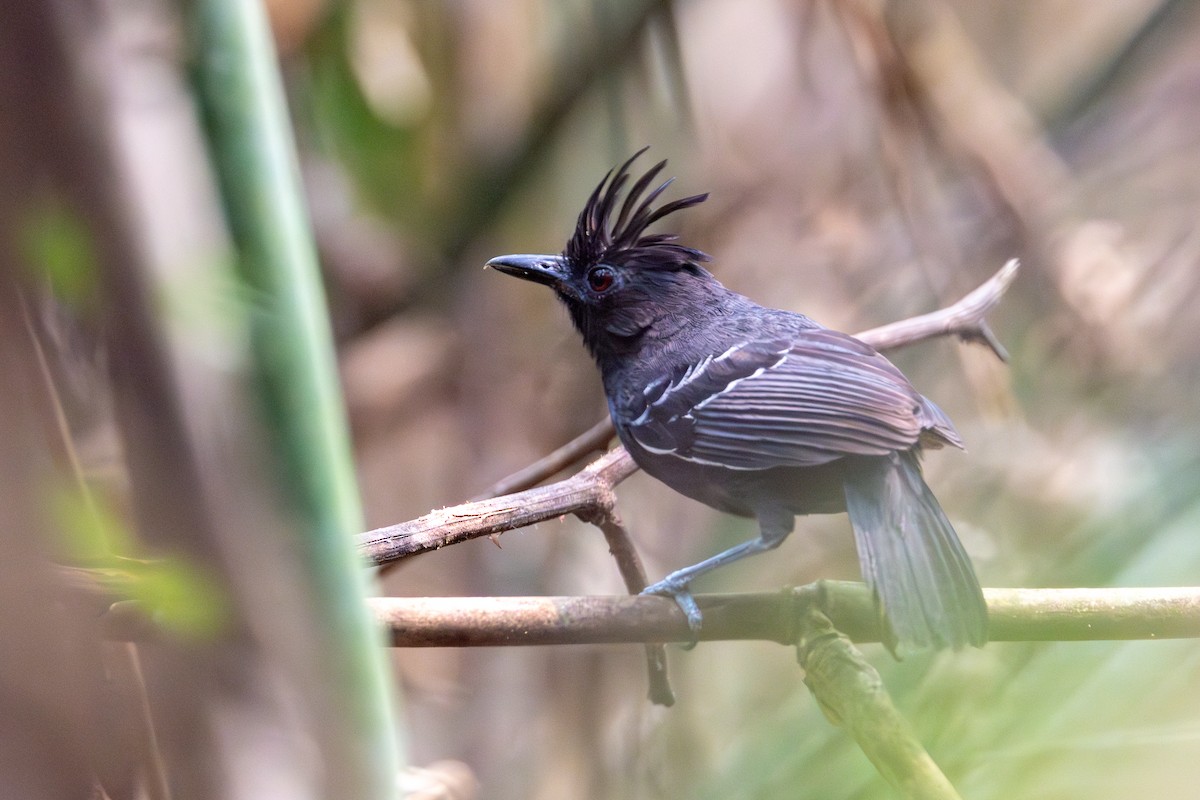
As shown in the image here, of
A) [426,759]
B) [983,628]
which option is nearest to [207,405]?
[983,628]

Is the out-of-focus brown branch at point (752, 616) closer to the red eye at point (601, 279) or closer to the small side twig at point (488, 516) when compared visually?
the small side twig at point (488, 516)

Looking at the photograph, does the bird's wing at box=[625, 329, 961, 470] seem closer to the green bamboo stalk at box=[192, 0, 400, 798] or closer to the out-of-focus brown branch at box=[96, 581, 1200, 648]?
the out-of-focus brown branch at box=[96, 581, 1200, 648]

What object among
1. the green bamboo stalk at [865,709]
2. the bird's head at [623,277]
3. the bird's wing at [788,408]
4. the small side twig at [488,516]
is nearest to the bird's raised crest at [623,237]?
the bird's head at [623,277]

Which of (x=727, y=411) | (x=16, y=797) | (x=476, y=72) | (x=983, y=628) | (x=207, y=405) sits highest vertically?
(x=476, y=72)

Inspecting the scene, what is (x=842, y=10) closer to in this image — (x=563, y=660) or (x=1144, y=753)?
(x=563, y=660)

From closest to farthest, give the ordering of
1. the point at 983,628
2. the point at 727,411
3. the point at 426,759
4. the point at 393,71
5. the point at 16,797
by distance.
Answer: the point at 16,797
the point at 983,628
the point at 727,411
the point at 426,759
the point at 393,71

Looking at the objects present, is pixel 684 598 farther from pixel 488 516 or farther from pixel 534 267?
pixel 534 267

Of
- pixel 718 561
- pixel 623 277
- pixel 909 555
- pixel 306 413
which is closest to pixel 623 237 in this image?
pixel 623 277

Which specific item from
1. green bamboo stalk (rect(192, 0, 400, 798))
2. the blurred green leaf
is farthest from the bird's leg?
the blurred green leaf
